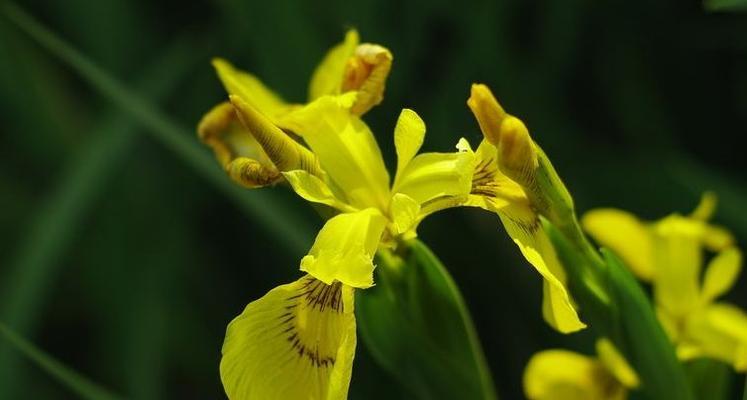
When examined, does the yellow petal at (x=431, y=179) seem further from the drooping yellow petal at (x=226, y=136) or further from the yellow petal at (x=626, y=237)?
the yellow petal at (x=626, y=237)

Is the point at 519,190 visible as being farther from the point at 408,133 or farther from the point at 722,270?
the point at 722,270

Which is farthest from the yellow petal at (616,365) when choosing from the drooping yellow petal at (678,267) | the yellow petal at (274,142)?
the yellow petal at (274,142)

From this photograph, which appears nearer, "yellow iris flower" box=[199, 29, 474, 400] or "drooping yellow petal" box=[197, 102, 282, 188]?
"yellow iris flower" box=[199, 29, 474, 400]

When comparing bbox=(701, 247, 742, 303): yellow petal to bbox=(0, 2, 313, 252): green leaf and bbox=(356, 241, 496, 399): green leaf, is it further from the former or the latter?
bbox=(0, 2, 313, 252): green leaf

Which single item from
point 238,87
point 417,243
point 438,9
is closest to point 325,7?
point 438,9

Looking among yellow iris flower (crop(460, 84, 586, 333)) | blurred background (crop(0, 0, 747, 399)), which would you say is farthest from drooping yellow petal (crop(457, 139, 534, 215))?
blurred background (crop(0, 0, 747, 399))

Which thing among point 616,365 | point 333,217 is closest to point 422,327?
point 333,217

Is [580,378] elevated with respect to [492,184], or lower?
lower
